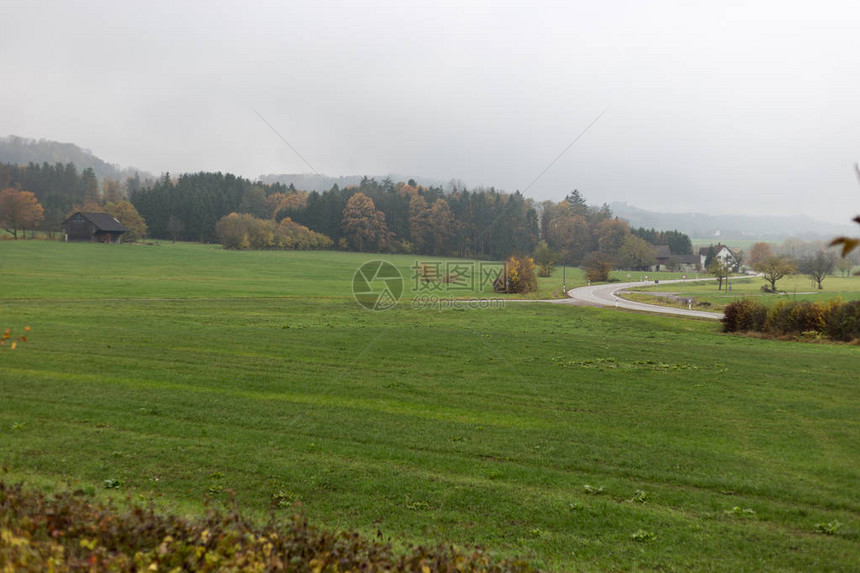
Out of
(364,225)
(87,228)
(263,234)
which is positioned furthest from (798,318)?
(87,228)

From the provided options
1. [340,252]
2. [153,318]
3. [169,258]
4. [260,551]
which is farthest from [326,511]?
[340,252]

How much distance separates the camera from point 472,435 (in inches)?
479

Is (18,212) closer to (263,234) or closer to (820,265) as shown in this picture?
(263,234)

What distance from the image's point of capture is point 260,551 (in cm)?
492

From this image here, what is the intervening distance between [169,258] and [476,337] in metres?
71.7

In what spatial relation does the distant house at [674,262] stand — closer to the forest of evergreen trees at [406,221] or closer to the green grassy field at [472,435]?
the forest of evergreen trees at [406,221]

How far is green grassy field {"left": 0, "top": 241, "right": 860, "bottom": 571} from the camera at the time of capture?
817 cm

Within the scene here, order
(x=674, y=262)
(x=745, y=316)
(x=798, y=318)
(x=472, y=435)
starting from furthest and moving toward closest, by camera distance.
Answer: (x=674, y=262) < (x=745, y=316) < (x=798, y=318) < (x=472, y=435)

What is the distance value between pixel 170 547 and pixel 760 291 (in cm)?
8050

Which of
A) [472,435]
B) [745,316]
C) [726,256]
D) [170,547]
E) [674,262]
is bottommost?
[472,435]

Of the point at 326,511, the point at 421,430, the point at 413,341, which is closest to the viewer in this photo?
the point at 326,511

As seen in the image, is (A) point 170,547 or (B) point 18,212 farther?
(B) point 18,212

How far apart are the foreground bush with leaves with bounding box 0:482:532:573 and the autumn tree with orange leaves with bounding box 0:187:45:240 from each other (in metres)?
116

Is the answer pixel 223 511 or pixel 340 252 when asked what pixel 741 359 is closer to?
pixel 223 511
